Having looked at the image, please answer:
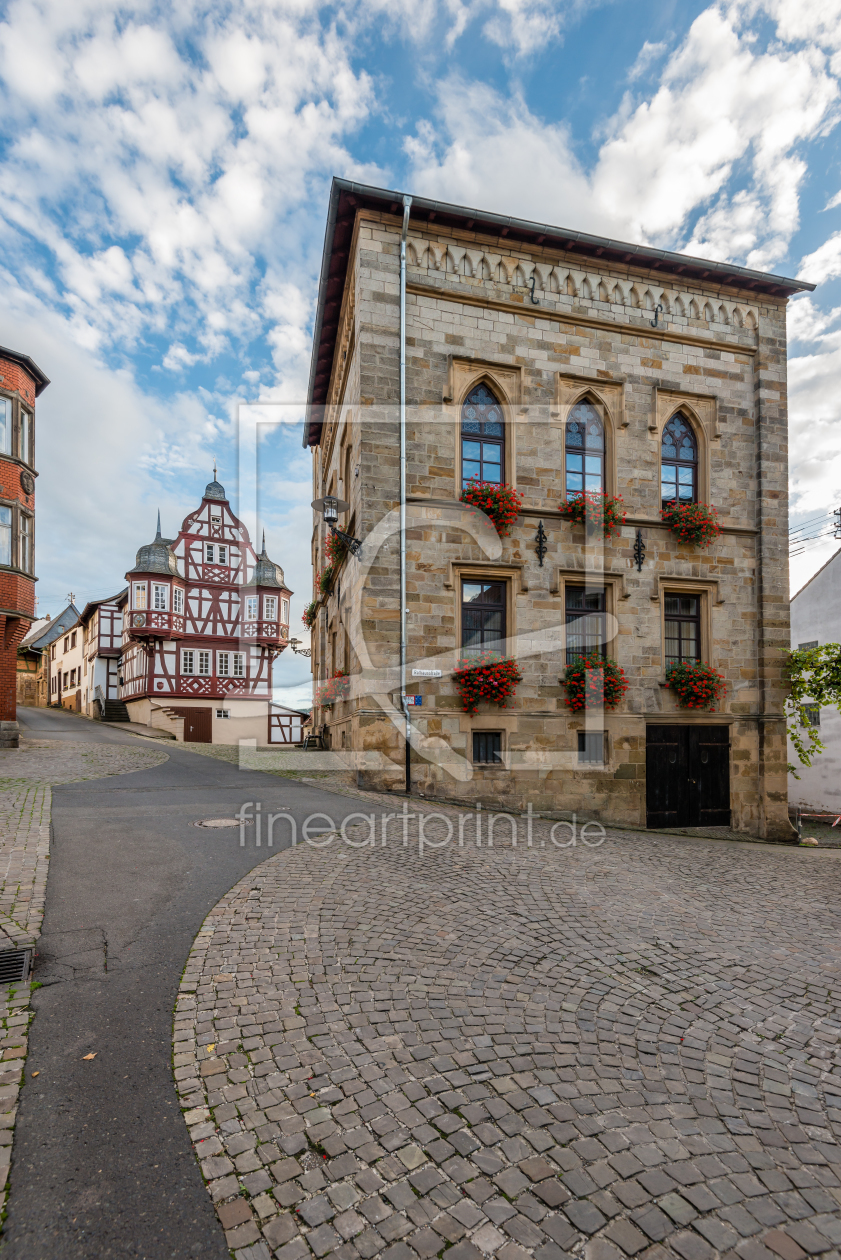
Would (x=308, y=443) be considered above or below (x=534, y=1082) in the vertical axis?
above

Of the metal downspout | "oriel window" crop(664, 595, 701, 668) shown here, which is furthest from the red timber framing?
"oriel window" crop(664, 595, 701, 668)

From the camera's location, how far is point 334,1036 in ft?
11.2

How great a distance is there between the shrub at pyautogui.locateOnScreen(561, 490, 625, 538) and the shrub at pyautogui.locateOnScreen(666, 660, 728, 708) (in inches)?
122

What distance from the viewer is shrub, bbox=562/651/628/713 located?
39.3 ft

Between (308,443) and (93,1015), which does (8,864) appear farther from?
(308,443)

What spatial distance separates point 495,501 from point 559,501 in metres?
1.55

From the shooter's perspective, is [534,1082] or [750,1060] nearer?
[534,1082]

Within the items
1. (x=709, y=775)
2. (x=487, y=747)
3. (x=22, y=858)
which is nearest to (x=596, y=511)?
(x=487, y=747)

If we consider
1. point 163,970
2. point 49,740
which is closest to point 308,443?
point 49,740

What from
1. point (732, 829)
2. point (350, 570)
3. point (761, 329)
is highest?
point (761, 329)

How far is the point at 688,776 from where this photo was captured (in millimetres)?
13102

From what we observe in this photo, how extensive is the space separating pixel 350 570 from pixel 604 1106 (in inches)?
441

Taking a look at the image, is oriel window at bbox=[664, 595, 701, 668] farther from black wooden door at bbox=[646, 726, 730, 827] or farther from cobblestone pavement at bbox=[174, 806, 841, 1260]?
cobblestone pavement at bbox=[174, 806, 841, 1260]

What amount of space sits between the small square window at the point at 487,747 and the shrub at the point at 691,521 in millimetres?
5694
